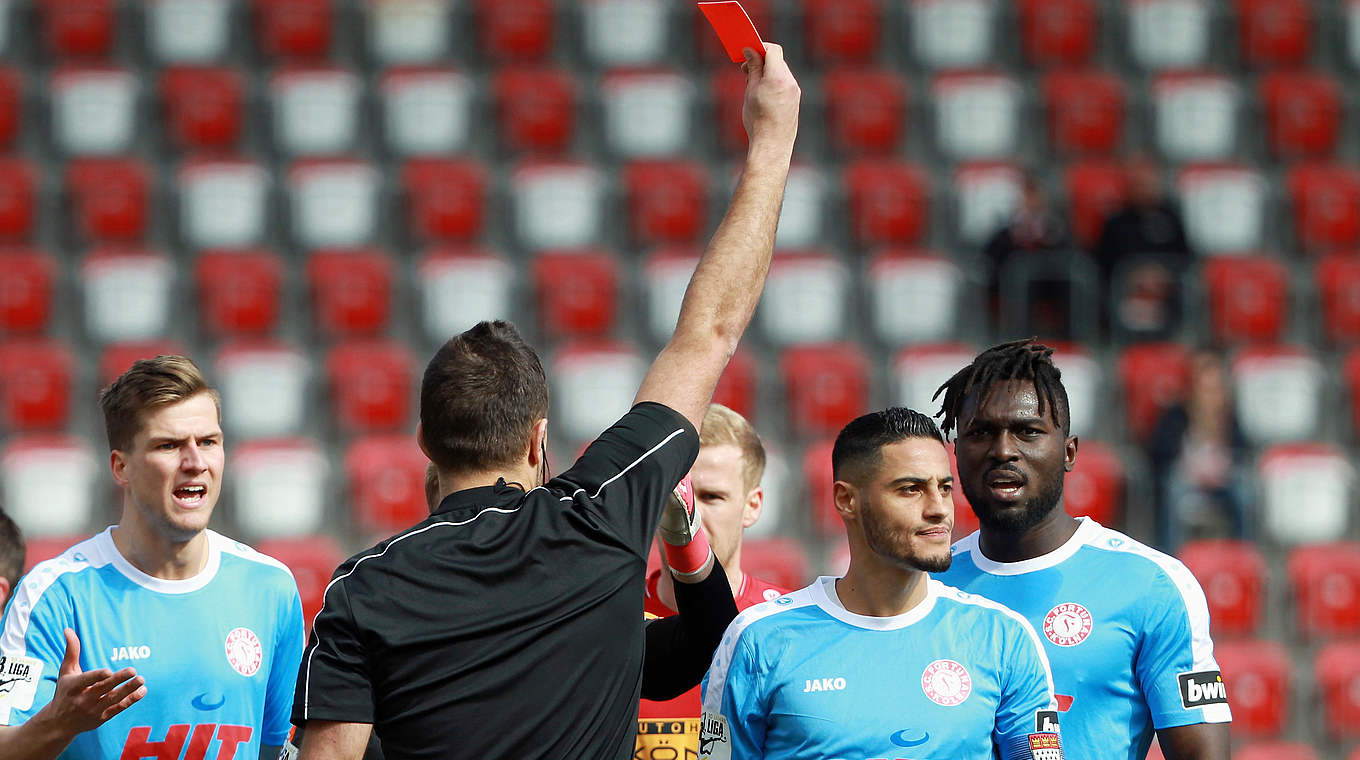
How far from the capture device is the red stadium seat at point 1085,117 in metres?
12.4

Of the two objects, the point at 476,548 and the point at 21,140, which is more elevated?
the point at 21,140

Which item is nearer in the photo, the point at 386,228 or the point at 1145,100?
the point at 386,228

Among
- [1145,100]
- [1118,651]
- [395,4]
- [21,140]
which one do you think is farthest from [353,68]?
[1118,651]

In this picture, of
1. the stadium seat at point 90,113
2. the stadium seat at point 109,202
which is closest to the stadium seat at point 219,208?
the stadium seat at point 109,202

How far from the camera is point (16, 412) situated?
9766 millimetres

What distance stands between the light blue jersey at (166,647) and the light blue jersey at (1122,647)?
1797 mm

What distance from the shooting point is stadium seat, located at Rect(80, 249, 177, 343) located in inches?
409

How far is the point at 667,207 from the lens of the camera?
37.6ft

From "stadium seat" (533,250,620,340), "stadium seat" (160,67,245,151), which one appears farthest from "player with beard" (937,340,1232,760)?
"stadium seat" (160,67,245,151)

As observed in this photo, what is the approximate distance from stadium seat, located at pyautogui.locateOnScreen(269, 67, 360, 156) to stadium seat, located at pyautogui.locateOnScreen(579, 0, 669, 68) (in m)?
2.11

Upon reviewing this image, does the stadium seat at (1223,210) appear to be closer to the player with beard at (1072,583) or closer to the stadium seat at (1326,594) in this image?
the stadium seat at (1326,594)

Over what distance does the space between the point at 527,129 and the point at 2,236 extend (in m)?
3.77

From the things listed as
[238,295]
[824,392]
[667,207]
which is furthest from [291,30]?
[824,392]

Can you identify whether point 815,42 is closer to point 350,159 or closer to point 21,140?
point 350,159
